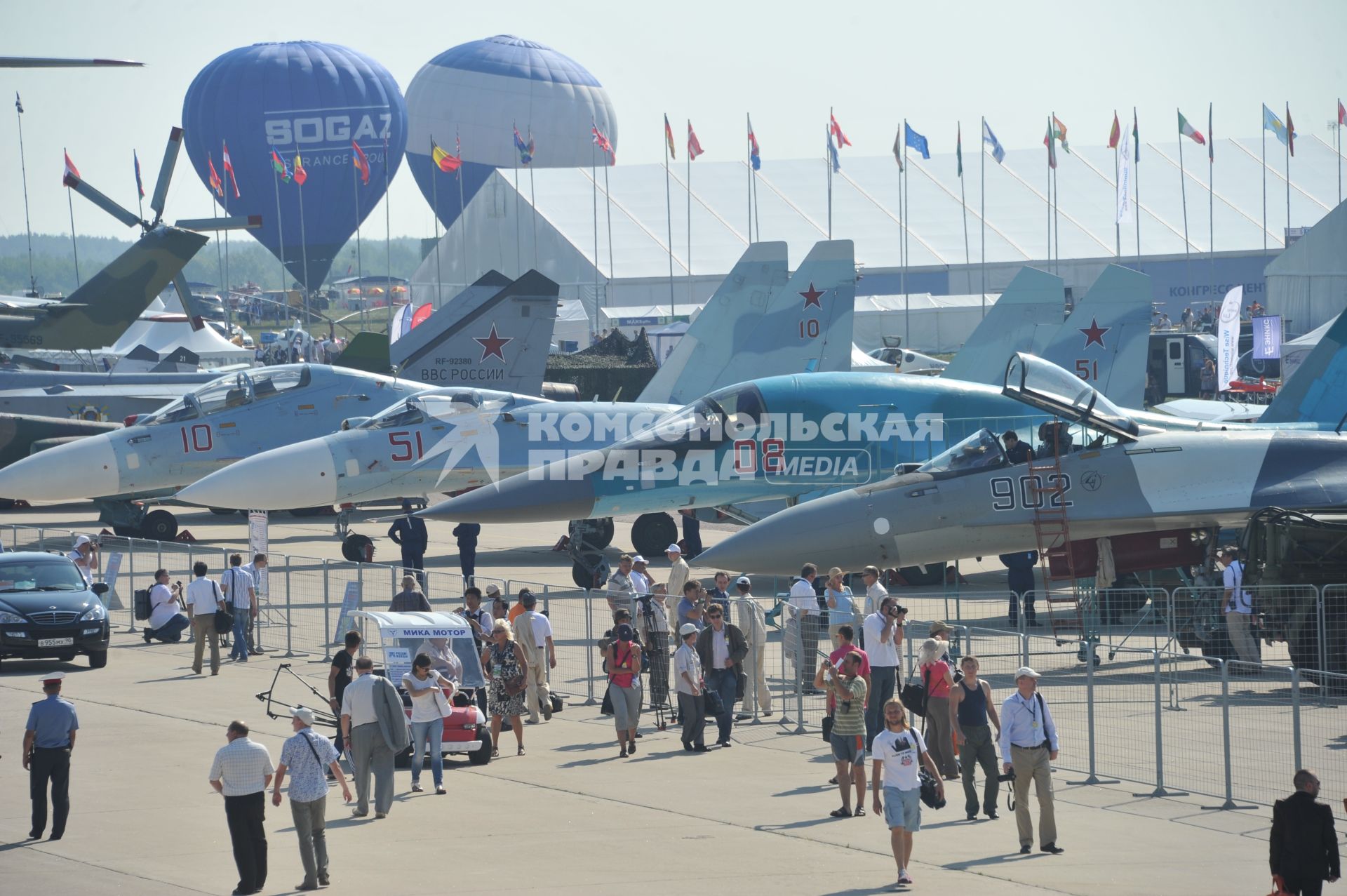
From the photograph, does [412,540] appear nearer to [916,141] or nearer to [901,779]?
[901,779]

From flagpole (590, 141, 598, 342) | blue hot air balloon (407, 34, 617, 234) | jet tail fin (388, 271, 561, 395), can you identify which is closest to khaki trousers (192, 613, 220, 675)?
jet tail fin (388, 271, 561, 395)

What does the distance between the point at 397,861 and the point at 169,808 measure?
2.24 metres

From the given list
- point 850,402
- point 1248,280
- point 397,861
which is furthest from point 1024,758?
point 1248,280

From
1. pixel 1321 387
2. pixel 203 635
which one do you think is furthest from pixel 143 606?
pixel 1321 387

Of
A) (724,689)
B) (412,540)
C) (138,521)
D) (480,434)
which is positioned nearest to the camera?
(724,689)

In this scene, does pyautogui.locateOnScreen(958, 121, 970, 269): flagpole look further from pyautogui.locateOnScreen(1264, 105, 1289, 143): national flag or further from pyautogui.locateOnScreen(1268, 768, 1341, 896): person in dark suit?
pyautogui.locateOnScreen(1268, 768, 1341, 896): person in dark suit

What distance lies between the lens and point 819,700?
1469 cm

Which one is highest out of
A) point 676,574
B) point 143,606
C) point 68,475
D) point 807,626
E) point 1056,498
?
point 68,475

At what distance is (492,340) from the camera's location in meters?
28.2

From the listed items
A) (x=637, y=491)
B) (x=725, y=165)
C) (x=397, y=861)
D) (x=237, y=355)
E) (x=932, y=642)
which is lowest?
(x=397, y=861)

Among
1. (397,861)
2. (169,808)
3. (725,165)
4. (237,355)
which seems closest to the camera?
(397,861)

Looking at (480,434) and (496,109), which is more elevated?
(496,109)

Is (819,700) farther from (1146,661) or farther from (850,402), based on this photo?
(850,402)

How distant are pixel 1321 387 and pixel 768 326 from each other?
29.8 feet
